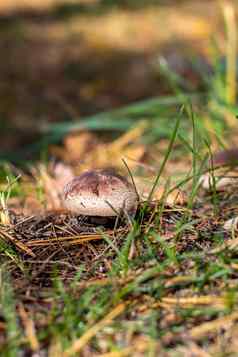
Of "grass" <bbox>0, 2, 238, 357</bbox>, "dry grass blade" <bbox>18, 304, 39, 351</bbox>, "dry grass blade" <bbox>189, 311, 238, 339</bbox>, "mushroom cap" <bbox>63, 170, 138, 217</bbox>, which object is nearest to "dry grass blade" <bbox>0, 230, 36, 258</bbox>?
"grass" <bbox>0, 2, 238, 357</bbox>

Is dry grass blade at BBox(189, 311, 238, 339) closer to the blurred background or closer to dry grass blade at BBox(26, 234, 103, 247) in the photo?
dry grass blade at BBox(26, 234, 103, 247)

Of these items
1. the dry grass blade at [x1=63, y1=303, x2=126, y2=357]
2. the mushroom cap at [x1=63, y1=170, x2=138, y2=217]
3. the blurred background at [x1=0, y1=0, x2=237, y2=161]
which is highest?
the mushroom cap at [x1=63, y1=170, x2=138, y2=217]

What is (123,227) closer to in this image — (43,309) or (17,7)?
(43,309)

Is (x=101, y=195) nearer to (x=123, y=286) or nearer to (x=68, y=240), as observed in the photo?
(x=68, y=240)

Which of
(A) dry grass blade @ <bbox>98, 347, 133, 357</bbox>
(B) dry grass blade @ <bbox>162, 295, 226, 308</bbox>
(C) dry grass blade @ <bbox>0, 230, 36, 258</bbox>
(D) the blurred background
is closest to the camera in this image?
(A) dry grass blade @ <bbox>98, 347, 133, 357</bbox>

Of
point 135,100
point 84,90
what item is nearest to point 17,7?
point 84,90

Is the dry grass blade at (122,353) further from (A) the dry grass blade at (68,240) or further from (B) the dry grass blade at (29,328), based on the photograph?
(A) the dry grass blade at (68,240)

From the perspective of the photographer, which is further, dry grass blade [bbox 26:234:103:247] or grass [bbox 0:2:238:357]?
dry grass blade [bbox 26:234:103:247]
